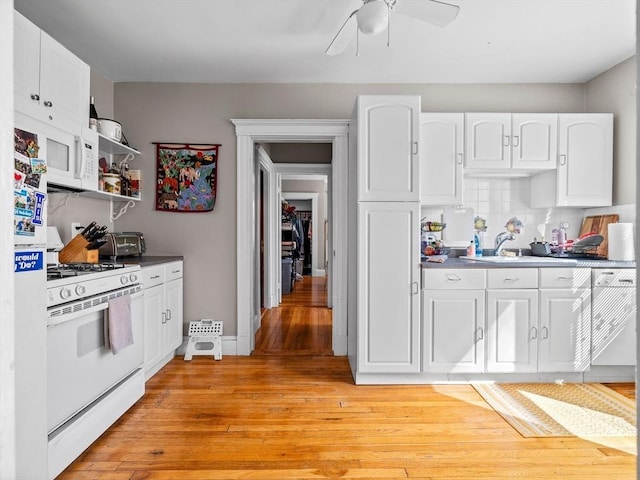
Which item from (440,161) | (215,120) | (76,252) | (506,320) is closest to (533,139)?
(440,161)

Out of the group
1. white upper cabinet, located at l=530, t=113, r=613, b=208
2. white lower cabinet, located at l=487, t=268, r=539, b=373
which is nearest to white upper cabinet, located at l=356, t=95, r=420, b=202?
white lower cabinet, located at l=487, t=268, r=539, b=373

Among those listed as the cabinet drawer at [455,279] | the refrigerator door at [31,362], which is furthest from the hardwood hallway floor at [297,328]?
the refrigerator door at [31,362]

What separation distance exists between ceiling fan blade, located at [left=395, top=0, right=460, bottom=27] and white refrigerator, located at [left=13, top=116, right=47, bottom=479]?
1827 millimetres

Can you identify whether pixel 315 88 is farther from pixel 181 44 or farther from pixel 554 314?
pixel 554 314

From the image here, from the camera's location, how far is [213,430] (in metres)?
2.18

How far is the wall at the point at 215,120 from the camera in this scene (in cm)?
349

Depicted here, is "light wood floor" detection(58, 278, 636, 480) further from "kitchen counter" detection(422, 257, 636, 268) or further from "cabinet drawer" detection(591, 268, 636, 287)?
"kitchen counter" detection(422, 257, 636, 268)

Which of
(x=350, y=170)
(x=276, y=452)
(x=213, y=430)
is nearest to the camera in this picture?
(x=276, y=452)

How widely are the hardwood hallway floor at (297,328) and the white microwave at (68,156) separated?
2.04 meters

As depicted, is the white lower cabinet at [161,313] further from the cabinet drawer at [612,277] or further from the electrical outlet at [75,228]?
the cabinet drawer at [612,277]

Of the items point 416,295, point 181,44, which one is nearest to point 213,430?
point 416,295

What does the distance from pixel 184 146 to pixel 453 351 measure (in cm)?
287

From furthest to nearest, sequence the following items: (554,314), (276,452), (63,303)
Result: (554,314)
(276,452)
(63,303)

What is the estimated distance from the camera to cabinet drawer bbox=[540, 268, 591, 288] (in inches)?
111
